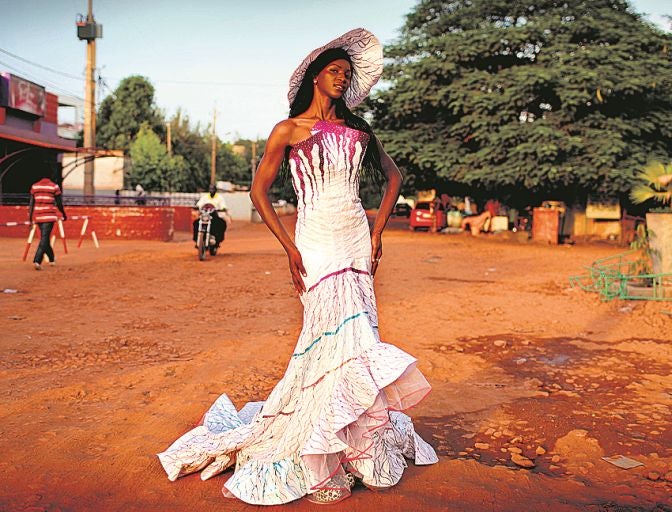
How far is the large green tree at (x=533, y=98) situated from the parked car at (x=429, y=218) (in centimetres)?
237

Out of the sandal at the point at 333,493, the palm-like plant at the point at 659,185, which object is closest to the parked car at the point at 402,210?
the palm-like plant at the point at 659,185

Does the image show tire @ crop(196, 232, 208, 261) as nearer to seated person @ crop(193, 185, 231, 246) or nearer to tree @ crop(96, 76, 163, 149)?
seated person @ crop(193, 185, 231, 246)

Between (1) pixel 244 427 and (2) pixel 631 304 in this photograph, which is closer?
(1) pixel 244 427

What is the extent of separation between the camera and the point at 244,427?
12.0ft

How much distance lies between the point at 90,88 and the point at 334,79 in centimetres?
2637

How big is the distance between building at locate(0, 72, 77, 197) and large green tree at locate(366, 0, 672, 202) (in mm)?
13157

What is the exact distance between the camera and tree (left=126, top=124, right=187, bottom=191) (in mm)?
46344

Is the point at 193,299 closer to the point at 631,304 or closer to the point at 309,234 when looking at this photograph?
the point at 631,304

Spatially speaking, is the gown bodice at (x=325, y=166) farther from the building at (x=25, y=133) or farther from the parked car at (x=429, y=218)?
the parked car at (x=429, y=218)

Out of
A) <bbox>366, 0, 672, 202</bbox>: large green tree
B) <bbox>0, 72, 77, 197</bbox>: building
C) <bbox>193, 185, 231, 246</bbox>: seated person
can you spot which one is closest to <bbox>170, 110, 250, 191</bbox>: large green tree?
<bbox>0, 72, 77, 197</bbox>: building

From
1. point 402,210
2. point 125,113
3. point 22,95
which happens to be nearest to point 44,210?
point 22,95

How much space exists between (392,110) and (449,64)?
305 centimetres

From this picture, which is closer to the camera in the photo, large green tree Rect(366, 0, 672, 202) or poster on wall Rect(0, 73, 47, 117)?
large green tree Rect(366, 0, 672, 202)

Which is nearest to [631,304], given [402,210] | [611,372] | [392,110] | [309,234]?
[611,372]
